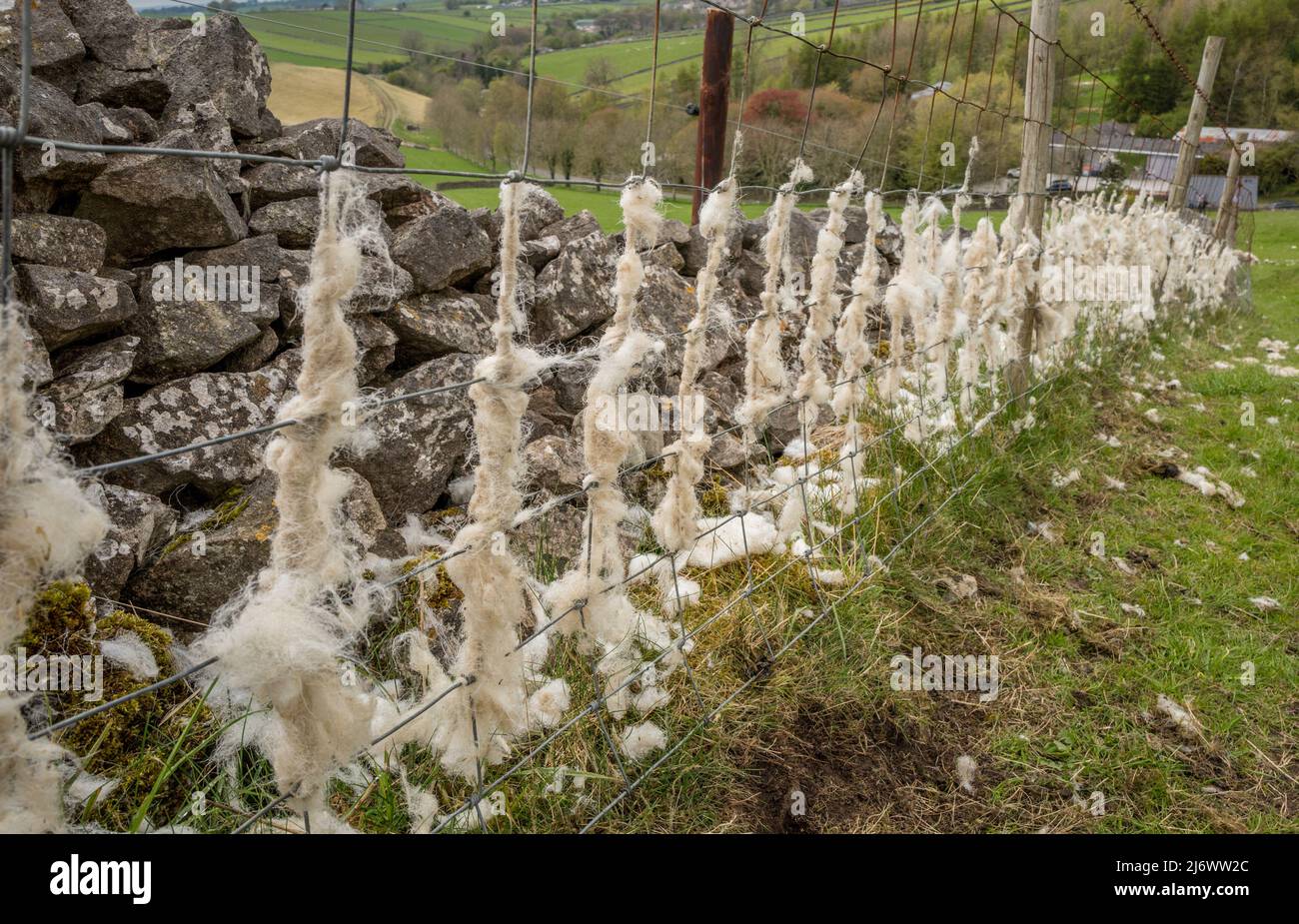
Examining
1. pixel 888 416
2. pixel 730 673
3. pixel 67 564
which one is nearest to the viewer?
pixel 67 564

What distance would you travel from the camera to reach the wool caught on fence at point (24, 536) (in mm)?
860

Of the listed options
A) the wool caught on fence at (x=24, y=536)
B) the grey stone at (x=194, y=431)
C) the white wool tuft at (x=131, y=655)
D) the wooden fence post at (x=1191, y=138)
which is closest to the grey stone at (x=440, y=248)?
the grey stone at (x=194, y=431)

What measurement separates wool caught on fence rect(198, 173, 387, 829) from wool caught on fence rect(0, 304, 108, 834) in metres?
0.22

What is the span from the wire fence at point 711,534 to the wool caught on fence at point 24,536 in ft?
0.15

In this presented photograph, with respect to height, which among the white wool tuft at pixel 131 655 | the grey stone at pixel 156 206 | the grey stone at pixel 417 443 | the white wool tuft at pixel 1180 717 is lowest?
the white wool tuft at pixel 1180 717

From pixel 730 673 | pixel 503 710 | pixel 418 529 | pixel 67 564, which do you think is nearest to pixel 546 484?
pixel 418 529

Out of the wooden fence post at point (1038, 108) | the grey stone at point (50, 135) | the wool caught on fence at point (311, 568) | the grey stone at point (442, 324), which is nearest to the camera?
the wool caught on fence at point (311, 568)

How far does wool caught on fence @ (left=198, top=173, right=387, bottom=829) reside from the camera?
1.11m

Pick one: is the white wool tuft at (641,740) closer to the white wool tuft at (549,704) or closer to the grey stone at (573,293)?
the white wool tuft at (549,704)

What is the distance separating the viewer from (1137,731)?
89.0 inches

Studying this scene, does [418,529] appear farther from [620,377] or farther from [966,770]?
[966,770]

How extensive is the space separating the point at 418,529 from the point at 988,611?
184 centimetres

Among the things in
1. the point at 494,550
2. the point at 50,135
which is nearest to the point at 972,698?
the point at 494,550

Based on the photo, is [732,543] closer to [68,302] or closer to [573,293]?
[573,293]
